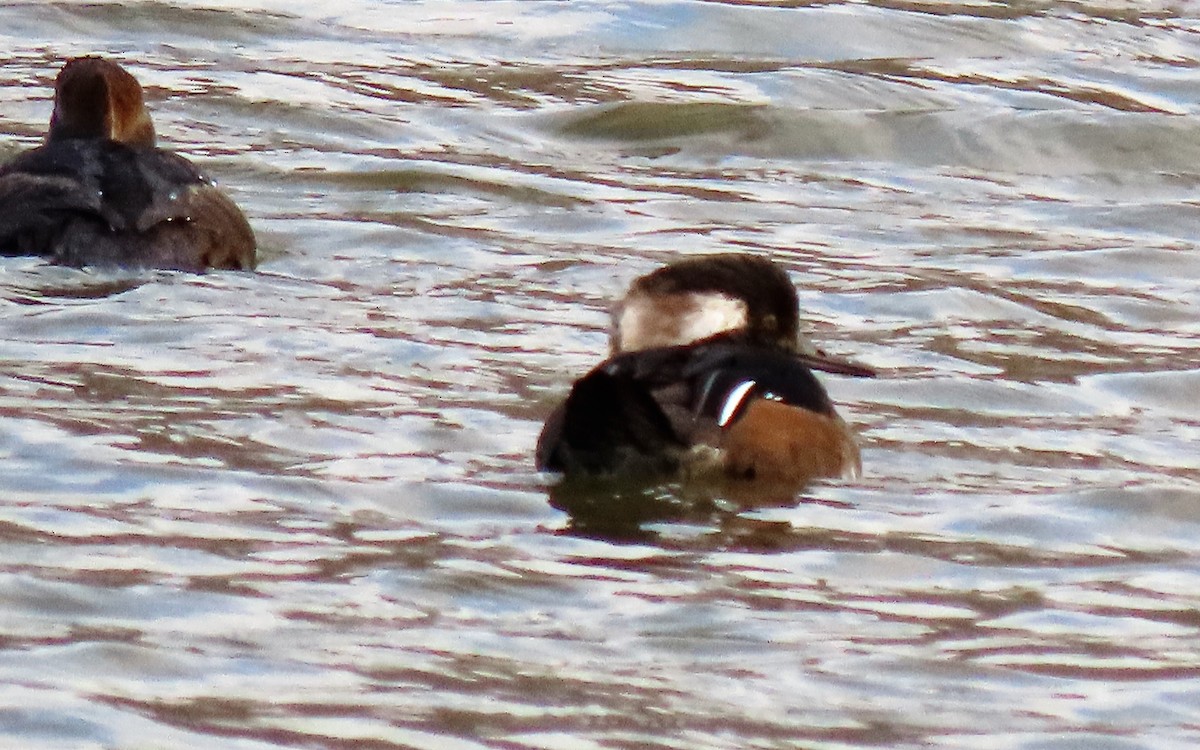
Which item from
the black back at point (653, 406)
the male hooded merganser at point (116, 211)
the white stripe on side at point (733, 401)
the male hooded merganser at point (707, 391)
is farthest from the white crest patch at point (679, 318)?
the male hooded merganser at point (116, 211)

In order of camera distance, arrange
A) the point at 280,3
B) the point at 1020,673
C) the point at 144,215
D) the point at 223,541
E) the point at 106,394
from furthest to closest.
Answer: the point at 280,3 < the point at 144,215 < the point at 106,394 < the point at 223,541 < the point at 1020,673

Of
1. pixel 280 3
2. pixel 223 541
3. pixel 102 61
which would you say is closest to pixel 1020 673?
pixel 223 541

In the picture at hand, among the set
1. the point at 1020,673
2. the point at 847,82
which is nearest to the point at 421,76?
the point at 847,82

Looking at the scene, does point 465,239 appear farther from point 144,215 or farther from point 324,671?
point 324,671

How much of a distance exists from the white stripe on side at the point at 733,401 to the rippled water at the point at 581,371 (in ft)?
0.73

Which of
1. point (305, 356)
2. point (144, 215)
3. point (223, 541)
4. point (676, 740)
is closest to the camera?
point (676, 740)

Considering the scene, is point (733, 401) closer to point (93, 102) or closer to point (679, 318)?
point (679, 318)

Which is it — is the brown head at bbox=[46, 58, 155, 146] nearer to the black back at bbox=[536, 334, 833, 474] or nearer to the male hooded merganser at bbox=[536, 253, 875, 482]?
the male hooded merganser at bbox=[536, 253, 875, 482]

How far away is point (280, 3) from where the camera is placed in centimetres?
1631

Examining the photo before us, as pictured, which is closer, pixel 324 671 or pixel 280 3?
pixel 324 671

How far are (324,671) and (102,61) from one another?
243 inches

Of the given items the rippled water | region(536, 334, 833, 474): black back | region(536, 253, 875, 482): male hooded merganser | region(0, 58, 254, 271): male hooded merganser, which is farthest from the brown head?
region(536, 334, 833, 474): black back

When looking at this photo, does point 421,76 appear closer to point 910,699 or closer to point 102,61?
point 102,61

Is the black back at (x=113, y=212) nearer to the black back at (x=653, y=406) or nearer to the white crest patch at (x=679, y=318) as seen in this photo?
the white crest patch at (x=679, y=318)
